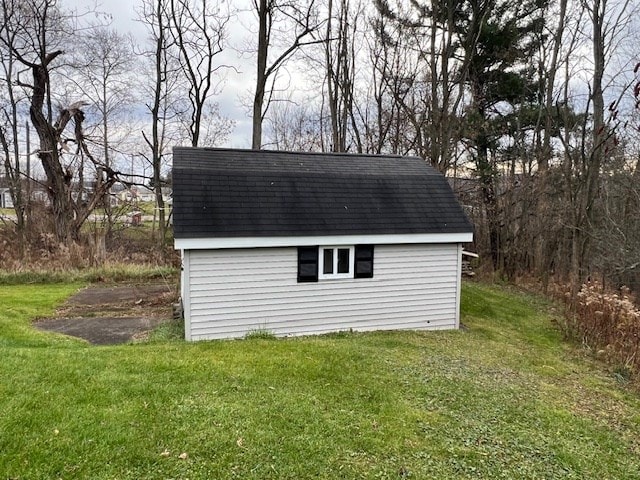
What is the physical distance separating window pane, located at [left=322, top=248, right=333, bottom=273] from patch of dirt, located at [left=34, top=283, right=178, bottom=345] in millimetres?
3157

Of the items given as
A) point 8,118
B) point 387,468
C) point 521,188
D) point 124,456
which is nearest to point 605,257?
point 521,188

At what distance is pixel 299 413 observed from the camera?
14.6ft

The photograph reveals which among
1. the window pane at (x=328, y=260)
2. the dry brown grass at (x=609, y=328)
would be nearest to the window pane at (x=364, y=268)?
the window pane at (x=328, y=260)

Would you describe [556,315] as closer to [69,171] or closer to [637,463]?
[637,463]

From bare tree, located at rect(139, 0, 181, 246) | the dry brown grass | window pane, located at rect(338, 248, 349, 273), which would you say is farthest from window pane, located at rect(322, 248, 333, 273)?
bare tree, located at rect(139, 0, 181, 246)

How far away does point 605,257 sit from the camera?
41.1ft

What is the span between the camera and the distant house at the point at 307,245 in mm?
7355

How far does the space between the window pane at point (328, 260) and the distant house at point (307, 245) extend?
0.06 feet

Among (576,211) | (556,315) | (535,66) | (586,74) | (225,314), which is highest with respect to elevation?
(535,66)

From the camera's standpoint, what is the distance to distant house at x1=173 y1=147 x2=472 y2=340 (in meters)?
7.36

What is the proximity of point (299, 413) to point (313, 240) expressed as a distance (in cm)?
372

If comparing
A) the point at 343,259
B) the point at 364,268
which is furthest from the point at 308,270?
the point at 364,268

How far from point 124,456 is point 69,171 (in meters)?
14.9

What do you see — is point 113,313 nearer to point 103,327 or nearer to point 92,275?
point 103,327
